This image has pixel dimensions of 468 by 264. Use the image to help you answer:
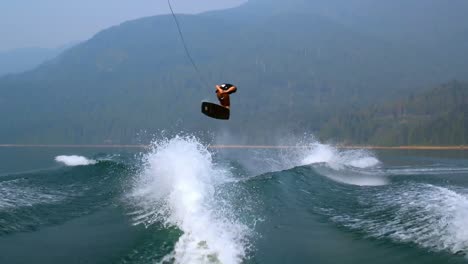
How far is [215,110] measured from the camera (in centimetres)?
1644

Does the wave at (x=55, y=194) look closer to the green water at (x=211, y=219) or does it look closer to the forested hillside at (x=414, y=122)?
the green water at (x=211, y=219)

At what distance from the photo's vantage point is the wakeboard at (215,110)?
16.2 meters

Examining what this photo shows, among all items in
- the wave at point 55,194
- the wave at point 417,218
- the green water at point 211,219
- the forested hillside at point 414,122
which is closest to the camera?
the green water at point 211,219

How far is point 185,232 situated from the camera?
12156mm

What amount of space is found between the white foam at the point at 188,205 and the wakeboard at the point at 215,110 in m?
2.40

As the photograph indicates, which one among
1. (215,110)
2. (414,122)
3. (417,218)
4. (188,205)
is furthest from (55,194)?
(414,122)

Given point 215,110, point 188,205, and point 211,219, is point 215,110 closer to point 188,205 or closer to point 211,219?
point 188,205

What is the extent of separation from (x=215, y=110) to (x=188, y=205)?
158 inches

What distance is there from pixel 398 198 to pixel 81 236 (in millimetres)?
12489

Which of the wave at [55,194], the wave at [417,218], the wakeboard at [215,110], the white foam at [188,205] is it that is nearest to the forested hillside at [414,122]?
the wave at [417,218]

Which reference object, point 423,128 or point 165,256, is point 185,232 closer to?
point 165,256

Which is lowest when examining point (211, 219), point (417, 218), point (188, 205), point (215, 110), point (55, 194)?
point (55, 194)

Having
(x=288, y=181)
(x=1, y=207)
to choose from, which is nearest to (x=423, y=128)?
(x=288, y=181)

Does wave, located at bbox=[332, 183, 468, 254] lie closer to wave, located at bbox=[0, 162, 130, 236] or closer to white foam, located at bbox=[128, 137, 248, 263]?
white foam, located at bbox=[128, 137, 248, 263]
